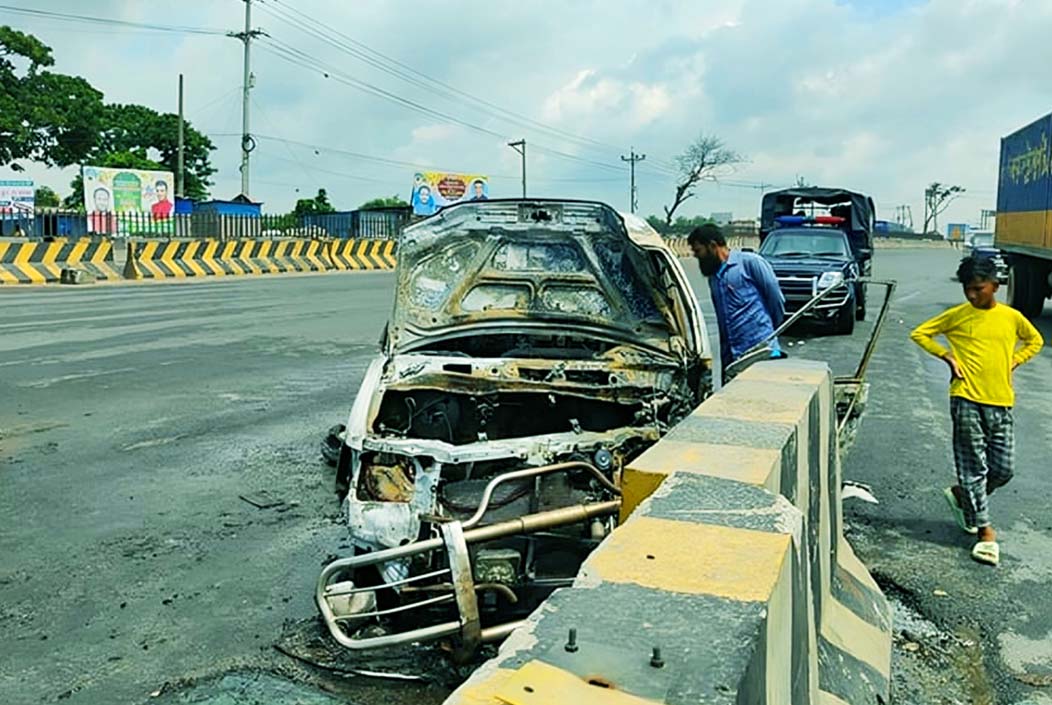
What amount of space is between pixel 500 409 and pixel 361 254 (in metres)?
31.6

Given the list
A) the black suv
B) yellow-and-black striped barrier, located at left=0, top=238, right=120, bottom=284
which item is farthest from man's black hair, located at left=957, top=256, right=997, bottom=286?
yellow-and-black striped barrier, located at left=0, top=238, right=120, bottom=284

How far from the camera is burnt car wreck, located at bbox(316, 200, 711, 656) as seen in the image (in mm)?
4152

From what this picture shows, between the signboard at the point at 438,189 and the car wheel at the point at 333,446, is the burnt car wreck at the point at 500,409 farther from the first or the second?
the signboard at the point at 438,189

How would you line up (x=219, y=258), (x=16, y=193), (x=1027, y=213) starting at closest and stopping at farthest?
(x=1027, y=213)
(x=219, y=258)
(x=16, y=193)

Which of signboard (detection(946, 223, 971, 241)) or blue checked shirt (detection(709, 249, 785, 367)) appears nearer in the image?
blue checked shirt (detection(709, 249, 785, 367))

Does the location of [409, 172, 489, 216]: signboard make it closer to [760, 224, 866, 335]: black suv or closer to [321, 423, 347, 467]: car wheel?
[760, 224, 866, 335]: black suv

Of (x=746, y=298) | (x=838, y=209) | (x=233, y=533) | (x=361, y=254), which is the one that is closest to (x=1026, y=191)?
(x=838, y=209)

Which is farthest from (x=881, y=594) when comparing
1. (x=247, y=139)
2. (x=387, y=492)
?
(x=247, y=139)

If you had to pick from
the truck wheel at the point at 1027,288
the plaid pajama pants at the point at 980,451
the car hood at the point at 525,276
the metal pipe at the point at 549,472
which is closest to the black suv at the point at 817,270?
the truck wheel at the point at 1027,288

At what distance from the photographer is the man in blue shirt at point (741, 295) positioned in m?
6.65

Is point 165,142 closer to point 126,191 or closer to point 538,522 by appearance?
point 126,191

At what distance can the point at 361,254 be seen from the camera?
3669cm

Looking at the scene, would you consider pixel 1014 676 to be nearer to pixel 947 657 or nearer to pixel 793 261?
pixel 947 657

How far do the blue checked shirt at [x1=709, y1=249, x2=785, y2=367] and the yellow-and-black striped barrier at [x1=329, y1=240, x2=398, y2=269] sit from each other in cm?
2888
